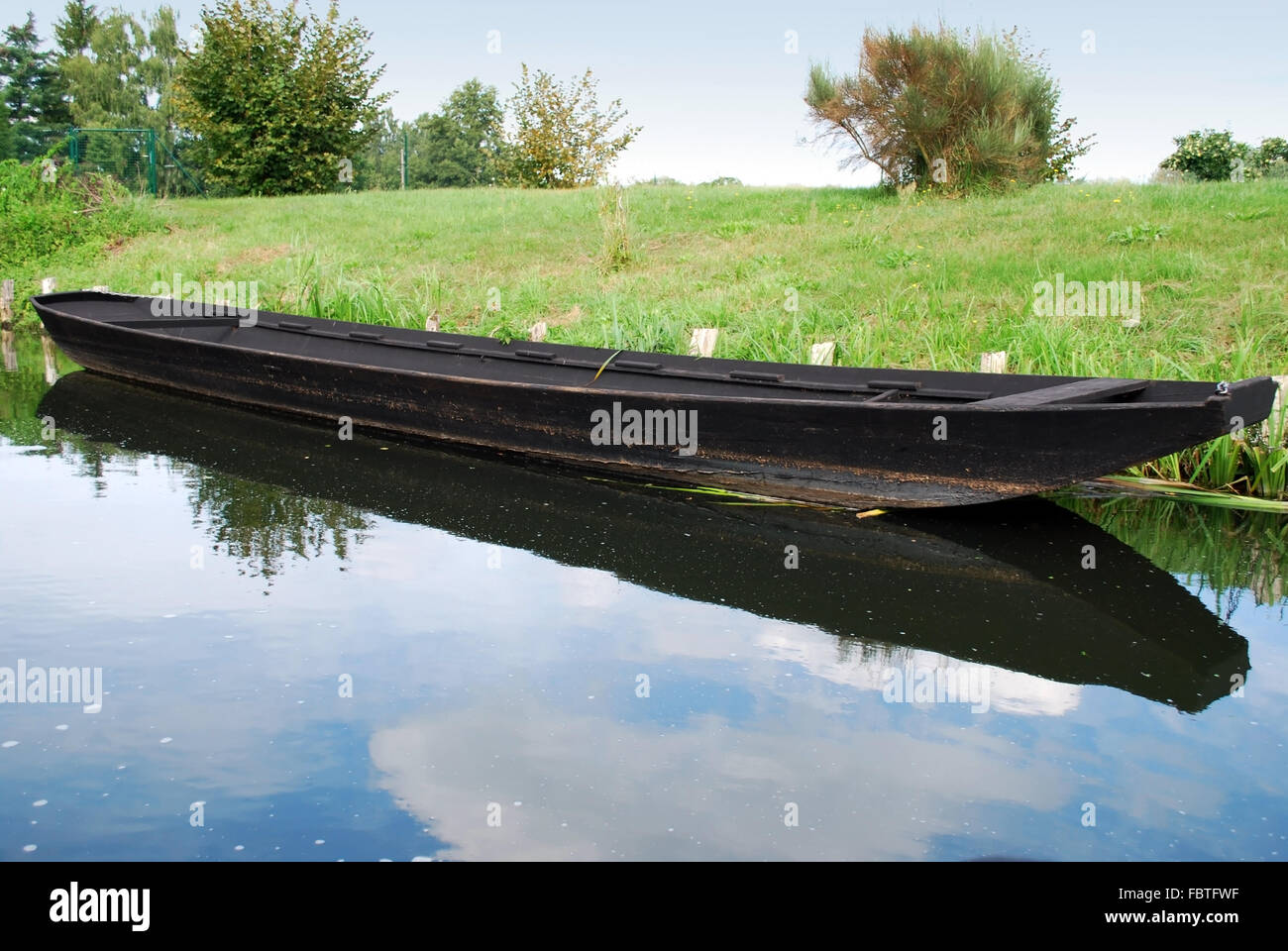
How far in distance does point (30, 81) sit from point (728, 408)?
46808mm

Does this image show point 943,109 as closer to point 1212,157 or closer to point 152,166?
point 1212,157

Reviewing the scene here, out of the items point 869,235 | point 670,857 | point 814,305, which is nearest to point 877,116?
point 869,235

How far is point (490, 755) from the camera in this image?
3.62 metres

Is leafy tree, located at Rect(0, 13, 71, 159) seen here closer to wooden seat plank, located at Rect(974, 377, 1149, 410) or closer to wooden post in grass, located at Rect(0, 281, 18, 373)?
wooden post in grass, located at Rect(0, 281, 18, 373)

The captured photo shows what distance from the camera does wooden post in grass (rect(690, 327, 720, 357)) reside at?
8.91 metres

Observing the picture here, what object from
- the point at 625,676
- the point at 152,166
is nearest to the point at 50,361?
the point at 625,676

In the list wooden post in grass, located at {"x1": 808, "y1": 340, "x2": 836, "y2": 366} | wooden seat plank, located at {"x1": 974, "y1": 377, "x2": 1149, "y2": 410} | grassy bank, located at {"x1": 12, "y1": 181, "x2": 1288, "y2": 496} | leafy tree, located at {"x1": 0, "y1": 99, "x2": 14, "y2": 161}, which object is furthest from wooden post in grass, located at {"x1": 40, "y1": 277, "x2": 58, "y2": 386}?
leafy tree, located at {"x1": 0, "y1": 99, "x2": 14, "y2": 161}

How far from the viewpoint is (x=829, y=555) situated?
584cm

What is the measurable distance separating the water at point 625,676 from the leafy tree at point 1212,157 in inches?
758

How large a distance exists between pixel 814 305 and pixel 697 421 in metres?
3.70

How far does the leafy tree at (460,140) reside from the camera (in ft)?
172

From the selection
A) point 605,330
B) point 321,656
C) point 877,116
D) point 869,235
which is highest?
point 877,116

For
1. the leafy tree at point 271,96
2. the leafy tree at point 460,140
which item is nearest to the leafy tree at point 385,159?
the leafy tree at point 460,140
